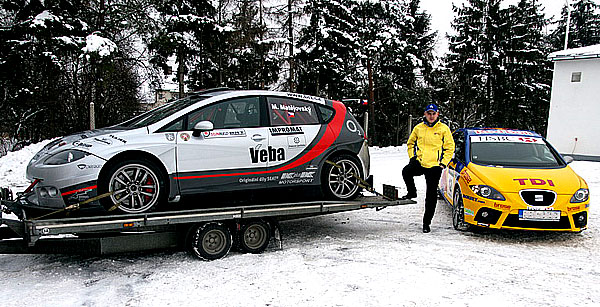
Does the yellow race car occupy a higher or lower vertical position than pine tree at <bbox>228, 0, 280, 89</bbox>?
lower

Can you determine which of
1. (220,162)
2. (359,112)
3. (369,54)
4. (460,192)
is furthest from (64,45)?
(359,112)

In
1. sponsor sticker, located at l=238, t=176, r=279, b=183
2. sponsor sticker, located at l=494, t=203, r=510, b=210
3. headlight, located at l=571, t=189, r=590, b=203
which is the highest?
sponsor sticker, located at l=238, t=176, r=279, b=183

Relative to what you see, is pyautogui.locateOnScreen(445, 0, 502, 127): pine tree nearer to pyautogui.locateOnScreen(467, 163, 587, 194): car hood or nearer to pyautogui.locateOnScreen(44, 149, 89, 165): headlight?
pyautogui.locateOnScreen(467, 163, 587, 194): car hood

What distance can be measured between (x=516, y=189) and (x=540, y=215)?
1.42ft

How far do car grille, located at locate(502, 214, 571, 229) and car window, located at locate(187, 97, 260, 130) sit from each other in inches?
140

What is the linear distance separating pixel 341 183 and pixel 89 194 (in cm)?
316

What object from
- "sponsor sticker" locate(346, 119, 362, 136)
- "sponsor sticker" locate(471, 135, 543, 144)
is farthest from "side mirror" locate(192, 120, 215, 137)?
"sponsor sticker" locate(471, 135, 543, 144)

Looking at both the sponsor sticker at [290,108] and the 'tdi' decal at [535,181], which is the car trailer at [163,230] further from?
the 'tdi' decal at [535,181]

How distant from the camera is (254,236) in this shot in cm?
566

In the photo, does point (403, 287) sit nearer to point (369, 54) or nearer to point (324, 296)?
point (324, 296)

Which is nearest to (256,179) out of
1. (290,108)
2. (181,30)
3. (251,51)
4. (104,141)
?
(290,108)

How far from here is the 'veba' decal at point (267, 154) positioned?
5.67m

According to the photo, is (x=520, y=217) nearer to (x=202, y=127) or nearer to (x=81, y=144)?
(x=202, y=127)

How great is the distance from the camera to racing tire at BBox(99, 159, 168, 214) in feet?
16.1
